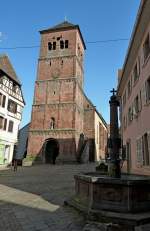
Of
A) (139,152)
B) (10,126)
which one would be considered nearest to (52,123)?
(10,126)

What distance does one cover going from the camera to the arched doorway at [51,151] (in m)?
35.6

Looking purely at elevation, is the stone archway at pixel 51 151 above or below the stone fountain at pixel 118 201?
above

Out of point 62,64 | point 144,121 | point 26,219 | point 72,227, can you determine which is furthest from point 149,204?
point 62,64

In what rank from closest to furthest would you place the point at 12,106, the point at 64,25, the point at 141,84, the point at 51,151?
the point at 141,84, the point at 12,106, the point at 51,151, the point at 64,25

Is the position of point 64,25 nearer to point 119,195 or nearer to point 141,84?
point 141,84

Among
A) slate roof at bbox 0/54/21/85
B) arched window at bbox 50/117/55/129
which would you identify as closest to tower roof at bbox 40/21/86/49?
slate roof at bbox 0/54/21/85

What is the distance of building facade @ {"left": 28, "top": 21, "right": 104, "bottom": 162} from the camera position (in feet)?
113

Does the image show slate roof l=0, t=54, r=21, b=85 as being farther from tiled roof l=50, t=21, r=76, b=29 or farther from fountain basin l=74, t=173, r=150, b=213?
fountain basin l=74, t=173, r=150, b=213

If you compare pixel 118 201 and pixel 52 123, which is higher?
pixel 52 123

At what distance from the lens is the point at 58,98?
36625 millimetres

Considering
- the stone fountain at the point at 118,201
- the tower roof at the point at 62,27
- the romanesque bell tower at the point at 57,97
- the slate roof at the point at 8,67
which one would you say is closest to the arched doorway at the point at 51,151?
the romanesque bell tower at the point at 57,97

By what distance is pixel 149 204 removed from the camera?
6355mm

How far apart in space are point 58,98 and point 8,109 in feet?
27.4

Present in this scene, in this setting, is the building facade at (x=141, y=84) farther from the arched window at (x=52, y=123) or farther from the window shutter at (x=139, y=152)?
the arched window at (x=52, y=123)
